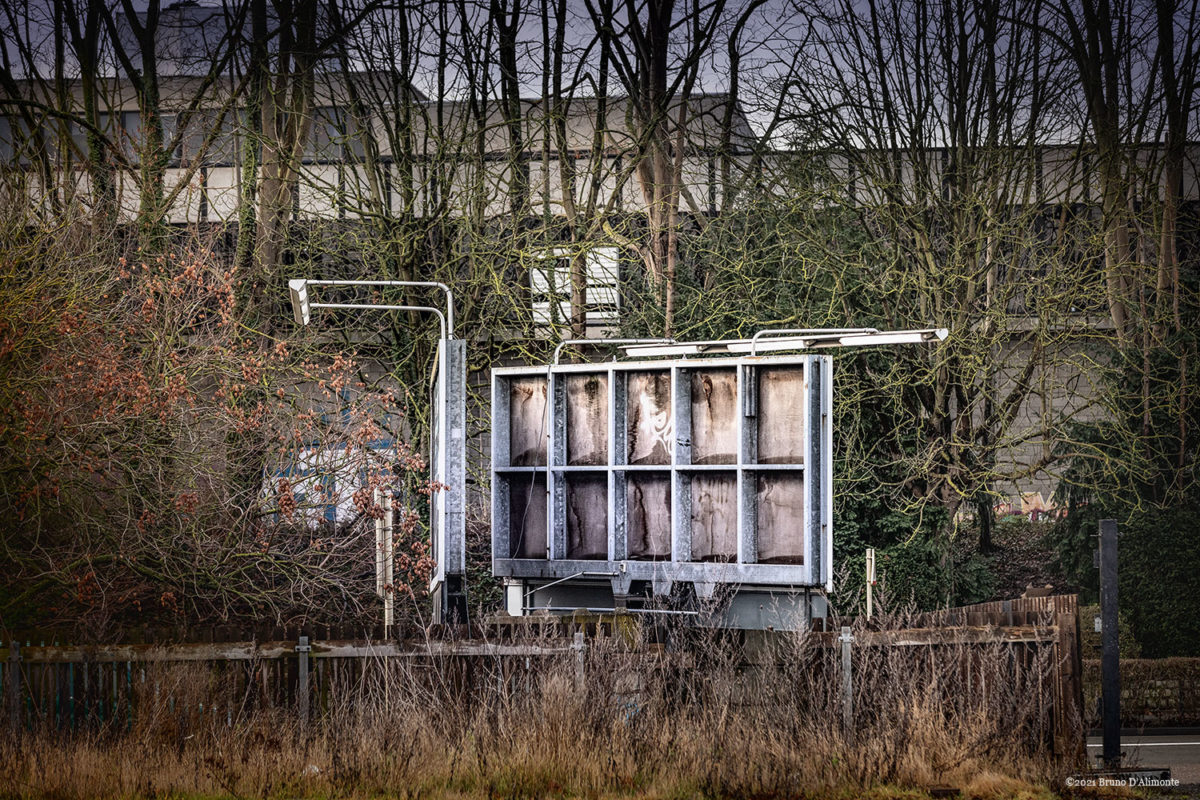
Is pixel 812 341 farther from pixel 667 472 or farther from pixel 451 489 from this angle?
pixel 451 489

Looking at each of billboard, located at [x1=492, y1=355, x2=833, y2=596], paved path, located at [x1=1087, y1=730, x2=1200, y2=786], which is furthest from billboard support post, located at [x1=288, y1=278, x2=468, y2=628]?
paved path, located at [x1=1087, y1=730, x2=1200, y2=786]

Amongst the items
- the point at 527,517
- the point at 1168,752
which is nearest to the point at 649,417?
the point at 527,517

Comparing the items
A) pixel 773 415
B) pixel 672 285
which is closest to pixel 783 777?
pixel 773 415

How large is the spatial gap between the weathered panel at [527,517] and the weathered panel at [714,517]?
1.99 m

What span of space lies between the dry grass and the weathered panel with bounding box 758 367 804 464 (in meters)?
2.28

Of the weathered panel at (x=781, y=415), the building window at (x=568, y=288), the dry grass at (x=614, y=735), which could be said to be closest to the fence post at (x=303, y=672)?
the dry grass at (x=614, y=735)

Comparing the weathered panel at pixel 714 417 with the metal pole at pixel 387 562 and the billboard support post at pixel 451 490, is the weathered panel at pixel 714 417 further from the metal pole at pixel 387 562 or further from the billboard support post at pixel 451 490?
the metal pole at pixel 387 562

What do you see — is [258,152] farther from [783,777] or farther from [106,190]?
[783,777]

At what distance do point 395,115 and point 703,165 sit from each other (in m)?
5.57

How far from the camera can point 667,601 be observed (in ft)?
42.9

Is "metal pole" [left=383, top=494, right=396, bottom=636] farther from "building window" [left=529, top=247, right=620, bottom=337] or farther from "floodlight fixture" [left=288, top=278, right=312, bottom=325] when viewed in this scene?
"building window" [left=529, top=247, right=620, bottom=337]

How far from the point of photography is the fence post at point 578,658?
34.2 feet

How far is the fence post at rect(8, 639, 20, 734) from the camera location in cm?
1072

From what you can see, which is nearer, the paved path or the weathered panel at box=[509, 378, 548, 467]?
the paved path
